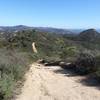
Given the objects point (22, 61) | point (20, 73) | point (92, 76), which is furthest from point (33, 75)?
point (92, 76)

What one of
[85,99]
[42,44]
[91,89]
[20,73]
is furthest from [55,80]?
[42,44]

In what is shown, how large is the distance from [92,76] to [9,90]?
194 inches

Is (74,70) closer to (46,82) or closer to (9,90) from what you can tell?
(46,82)

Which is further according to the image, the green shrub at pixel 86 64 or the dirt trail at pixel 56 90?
the green shrub at pixel 86 64

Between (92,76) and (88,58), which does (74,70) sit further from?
(92,76)

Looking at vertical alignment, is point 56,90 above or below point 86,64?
below

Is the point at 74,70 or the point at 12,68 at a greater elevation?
the point at 12,68

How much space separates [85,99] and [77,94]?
64 centimetres

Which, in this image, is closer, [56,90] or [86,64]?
[56,90]

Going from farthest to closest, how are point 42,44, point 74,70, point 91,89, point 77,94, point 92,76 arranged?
point 42,44
point 74,70
point 92,76
point 91,89
point 77,94

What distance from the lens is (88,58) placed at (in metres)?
14.0

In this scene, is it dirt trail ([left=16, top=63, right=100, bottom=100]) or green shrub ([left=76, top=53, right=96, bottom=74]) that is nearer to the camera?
dirt trail ([left=16, top=63, right=100, bottom=100])

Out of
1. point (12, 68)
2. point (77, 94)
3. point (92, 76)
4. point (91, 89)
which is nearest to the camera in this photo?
point (77, 94)

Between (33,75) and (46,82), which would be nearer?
(46,82)
